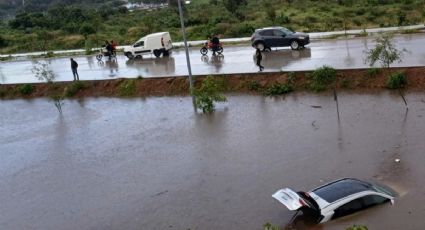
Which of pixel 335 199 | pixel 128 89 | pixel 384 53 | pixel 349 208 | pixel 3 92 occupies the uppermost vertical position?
pixel 384 53

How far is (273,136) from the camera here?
2059cm

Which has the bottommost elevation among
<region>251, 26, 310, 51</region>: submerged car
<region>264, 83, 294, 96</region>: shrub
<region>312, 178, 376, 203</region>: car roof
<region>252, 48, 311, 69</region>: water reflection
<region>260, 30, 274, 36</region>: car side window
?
<region>312, 178, 376, 203</region>: car roof

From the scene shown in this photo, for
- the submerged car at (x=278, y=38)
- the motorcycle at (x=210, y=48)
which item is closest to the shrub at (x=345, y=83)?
the submerged car at (x=278, y=38)

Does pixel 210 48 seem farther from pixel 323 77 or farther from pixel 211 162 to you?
pixel 211 162

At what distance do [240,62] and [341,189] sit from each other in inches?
750

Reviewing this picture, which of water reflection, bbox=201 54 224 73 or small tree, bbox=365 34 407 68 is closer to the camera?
small tree, bbox=365 34 407 68

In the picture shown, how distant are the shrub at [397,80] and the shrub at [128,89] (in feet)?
45.7

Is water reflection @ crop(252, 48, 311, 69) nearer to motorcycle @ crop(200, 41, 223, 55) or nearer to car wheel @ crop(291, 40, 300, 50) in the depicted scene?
car wheel @ crop(291, 40, 300, 50)

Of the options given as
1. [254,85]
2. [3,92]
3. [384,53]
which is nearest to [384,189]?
[384,53]

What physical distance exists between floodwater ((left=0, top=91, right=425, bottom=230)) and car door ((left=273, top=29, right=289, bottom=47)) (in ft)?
26.3

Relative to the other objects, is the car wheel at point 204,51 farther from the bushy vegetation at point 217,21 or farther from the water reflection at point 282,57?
the bushy vegetation at point 217,21

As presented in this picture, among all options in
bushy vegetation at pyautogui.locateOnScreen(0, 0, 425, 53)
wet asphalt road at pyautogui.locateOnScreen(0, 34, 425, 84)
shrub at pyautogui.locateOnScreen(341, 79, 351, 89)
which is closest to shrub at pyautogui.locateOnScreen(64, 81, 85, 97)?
wet asphalt road at pyautogui.locateOnScreen(0, 34, 425, 84)

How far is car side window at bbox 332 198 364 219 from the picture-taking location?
43.7ft

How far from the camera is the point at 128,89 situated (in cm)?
3084
